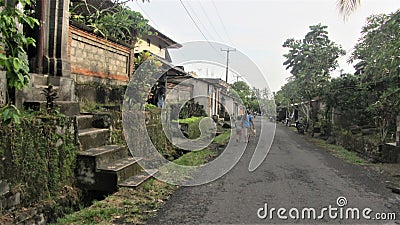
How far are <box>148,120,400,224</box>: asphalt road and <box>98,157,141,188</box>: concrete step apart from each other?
2.74ft

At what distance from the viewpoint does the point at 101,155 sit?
5.22 metres

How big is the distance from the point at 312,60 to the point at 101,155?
73.7 feet

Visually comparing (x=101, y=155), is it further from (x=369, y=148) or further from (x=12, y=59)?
(x=369, y=148)

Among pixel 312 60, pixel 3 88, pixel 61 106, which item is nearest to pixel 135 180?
pixel 61 106

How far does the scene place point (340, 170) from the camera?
8633 millimetres

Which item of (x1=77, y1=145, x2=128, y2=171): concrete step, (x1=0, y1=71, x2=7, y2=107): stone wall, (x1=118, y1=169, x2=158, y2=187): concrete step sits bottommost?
(x1=118, y1=169, x2=158, y2=187): concrete step

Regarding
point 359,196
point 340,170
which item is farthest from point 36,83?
point 340,170

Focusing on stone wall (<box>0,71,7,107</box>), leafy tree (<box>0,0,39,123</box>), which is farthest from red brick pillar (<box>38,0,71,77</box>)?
leafy tree (<box>0,0,39,123</box>)

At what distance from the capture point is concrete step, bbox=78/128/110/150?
5435mm

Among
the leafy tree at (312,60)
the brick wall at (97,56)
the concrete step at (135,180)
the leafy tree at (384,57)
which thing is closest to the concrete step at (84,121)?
the concrete step at (135,180)

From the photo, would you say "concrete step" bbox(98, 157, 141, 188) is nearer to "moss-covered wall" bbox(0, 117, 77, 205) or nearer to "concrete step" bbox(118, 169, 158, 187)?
"concrete step" bbox(118, 169, 158, 187)

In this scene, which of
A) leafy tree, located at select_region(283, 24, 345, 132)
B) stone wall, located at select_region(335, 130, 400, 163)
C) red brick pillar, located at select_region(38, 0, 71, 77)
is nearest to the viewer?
red brick pillar, located at select_region(38, 0, 71, 77)

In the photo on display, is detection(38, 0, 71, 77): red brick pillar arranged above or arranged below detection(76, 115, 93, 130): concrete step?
above

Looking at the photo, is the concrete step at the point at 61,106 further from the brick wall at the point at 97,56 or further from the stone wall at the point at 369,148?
the stone wall at the point at 369,148
